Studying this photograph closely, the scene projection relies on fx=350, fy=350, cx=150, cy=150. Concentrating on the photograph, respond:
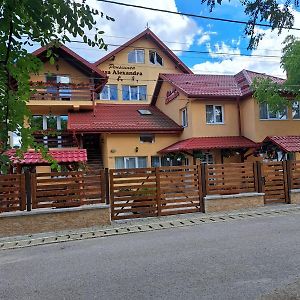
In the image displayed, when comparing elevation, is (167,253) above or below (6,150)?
below

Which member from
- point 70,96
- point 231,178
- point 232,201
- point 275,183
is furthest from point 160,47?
point 232,201

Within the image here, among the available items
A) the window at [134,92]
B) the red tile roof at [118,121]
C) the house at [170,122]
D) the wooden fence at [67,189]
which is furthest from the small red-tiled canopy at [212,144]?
the window at [134,92]

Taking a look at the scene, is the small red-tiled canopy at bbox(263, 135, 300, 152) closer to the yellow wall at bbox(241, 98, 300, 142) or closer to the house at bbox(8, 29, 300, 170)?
the house at bbox(8, 29, 300, 170)

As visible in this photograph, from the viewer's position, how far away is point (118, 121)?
21.8 metres

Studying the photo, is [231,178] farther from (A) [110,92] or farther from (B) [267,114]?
(A) [110,92]

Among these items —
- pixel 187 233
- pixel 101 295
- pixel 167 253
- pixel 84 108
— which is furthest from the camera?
pixel 84 108

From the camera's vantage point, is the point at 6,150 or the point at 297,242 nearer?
the point at 6,150

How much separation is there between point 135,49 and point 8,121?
29122mm

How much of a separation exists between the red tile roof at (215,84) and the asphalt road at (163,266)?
1237 centimetres

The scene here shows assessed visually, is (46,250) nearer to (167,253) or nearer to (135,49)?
(167,253)

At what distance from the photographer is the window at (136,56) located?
29938mm

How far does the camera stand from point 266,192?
13.7 m

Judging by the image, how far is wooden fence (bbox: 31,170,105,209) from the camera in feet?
34.2

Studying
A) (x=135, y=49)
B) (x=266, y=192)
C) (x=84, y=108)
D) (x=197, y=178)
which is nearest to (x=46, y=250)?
(x=197, y=178)
